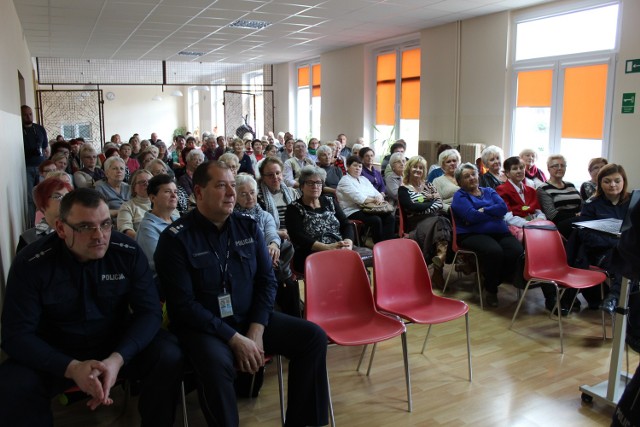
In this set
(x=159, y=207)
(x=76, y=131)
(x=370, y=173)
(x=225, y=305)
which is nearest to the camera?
(x=225, y=305)

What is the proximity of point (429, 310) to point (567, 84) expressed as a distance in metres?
5.40

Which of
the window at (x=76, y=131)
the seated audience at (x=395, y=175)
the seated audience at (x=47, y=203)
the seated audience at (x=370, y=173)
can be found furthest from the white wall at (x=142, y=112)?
the seated audience at (x=47, y=203)

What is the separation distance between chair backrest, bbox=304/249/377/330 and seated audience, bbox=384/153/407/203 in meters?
3.33

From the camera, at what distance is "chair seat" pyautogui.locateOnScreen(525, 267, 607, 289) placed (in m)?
3.80

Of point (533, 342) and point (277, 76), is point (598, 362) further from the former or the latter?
point (277, 76)

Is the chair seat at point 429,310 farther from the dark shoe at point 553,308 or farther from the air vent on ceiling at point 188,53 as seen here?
the air vent on ceiling at point 188,53

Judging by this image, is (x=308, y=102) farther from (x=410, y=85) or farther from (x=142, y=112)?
(x=142, y=112)

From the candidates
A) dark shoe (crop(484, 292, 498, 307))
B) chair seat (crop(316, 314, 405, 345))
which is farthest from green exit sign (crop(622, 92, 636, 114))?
chair seat (crop(316, 314, 405, 345))

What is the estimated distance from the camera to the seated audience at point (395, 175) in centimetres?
632

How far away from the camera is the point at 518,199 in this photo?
17.1 feet

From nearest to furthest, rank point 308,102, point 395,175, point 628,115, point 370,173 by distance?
point 628,115 → point 395,175 → point 370,173 → point 308,102

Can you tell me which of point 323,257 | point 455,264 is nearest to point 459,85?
point 455,264

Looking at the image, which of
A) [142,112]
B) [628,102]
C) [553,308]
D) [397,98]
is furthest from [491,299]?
[142,112]

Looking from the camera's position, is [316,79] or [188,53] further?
[316,79]
